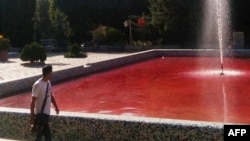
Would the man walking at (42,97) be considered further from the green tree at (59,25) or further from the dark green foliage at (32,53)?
the green tree at (59,25)

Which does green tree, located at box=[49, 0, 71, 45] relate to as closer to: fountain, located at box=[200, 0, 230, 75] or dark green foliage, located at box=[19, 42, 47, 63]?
fountain, located at box=[200, 0, 230, 75]

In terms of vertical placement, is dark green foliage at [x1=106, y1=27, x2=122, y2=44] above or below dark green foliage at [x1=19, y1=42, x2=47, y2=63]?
above

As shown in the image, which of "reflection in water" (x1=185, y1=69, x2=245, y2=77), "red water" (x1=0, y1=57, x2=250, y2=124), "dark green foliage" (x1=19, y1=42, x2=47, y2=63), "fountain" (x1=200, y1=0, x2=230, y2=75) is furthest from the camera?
"fountain" (x1=200, y1=0, x2=230, y2=75)

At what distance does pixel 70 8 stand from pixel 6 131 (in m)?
27.6

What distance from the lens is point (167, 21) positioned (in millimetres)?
30500

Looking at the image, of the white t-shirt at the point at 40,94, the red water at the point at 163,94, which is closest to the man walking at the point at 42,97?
the white t-shirt at the point at 40,94

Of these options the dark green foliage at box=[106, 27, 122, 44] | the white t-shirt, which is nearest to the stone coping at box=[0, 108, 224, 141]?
the white t-shirt

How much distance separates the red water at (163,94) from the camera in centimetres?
1004

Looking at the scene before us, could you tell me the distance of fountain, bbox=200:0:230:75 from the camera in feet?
99.0

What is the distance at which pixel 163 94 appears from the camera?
1241cm

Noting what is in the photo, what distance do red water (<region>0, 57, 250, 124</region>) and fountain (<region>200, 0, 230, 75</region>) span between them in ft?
37.5

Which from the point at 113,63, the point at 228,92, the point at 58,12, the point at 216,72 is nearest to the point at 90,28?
the point at 58,12

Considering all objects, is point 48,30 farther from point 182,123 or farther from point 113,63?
point 182,123

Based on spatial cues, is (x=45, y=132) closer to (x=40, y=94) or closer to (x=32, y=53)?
(x=40, y=94)
